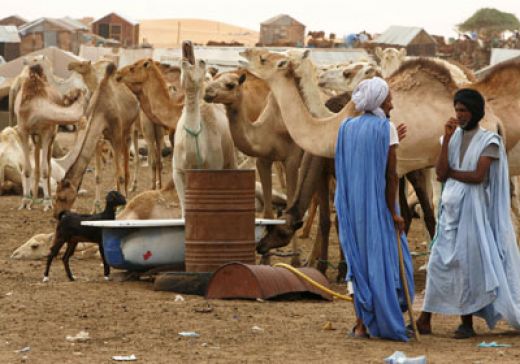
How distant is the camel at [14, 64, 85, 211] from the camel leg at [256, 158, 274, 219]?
532cm

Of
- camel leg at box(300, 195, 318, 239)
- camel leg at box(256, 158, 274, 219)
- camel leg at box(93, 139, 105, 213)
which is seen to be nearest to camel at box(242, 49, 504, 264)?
camel leg at box(256, 158, 274, 219)

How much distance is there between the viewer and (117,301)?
1012 cm

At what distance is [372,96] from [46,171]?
446 inches

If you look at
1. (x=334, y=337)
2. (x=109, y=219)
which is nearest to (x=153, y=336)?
(x=334, y=337)

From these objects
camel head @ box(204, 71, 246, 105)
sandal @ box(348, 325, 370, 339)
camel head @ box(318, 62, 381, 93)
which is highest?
camel head @ box(318, 62, 381, 93)

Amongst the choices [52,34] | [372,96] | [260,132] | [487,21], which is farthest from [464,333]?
[487,21]

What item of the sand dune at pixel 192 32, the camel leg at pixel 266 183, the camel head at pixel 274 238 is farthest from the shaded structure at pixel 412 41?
the sand dune at pixel 192 32

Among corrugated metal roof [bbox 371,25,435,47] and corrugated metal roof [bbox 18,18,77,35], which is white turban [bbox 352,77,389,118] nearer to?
corrugated metal roof [bbox 371,25,435,47]

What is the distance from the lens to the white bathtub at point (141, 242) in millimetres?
11141

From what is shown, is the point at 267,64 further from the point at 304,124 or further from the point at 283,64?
the point at 304,124

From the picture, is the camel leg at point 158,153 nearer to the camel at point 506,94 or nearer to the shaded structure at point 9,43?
the camel at point 506,94

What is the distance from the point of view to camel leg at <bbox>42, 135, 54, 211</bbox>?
18797mm

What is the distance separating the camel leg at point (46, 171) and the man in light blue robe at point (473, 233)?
10.7 m

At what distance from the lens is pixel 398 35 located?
196 ft
